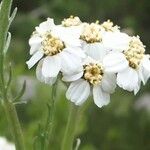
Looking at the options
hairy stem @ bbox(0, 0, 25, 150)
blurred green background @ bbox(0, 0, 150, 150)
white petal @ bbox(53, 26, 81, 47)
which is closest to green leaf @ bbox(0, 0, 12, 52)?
hairy stem @ bbox(0, 0, 25, 150)

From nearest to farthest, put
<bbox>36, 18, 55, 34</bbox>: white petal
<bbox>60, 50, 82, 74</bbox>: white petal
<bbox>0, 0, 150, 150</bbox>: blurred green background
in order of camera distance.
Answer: <bbox>60, 50, 82, 74</bbox>: white petal, <bbox>36, 18, 55, 34</bbox>: white petal, <bbox>0, 0, 150, 150</bbox>: blurred green background

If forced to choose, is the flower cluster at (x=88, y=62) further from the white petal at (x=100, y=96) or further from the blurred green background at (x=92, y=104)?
the blurred green background at (x=92, y=104)

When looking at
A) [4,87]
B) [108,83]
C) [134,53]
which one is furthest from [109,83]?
[4,87]

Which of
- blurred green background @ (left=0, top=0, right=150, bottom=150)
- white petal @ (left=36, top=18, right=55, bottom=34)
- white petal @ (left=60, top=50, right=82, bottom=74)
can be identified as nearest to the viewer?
white petal @ (left=60, top=50, right=82, bottom=74)

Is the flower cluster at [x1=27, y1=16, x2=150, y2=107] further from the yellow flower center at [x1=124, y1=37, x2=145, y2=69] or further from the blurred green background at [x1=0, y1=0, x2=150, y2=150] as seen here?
the blurred green background at [x1=0, y1=0, x2=150, y2=150]

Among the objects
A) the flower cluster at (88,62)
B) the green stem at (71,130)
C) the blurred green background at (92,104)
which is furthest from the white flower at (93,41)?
the blurred green background at (92,104)

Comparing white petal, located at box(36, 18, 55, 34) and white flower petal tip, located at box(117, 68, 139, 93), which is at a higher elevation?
white petal, located at box(36, 18, 55, 34)

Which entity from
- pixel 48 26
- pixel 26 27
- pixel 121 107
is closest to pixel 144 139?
pixel 121 107
